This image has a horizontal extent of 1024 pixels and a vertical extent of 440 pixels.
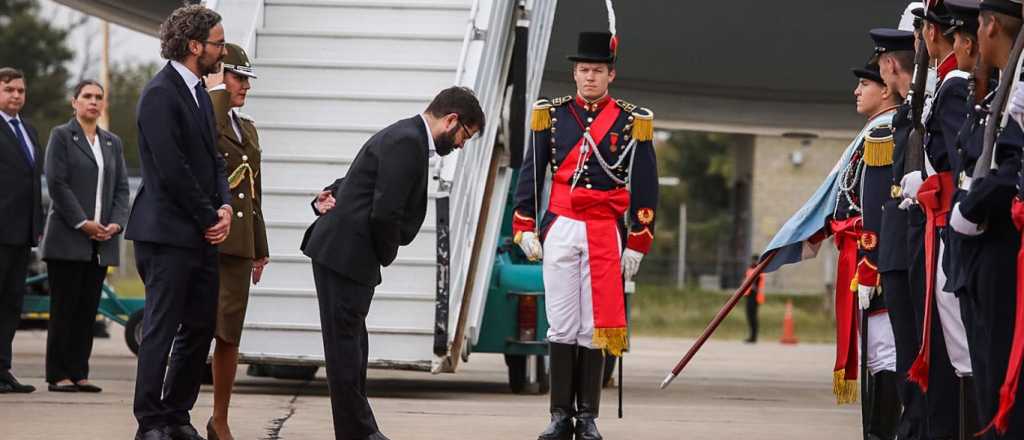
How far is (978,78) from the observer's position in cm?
526

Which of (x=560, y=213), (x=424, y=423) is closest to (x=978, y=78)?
(x=560, y=213)

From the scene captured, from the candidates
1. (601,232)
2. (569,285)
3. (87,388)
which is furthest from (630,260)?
(87,388)

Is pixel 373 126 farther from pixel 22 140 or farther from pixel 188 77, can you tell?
pixel 188 77

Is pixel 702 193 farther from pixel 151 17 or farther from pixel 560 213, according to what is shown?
pixel 560 213

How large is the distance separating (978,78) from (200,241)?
313 centimetres

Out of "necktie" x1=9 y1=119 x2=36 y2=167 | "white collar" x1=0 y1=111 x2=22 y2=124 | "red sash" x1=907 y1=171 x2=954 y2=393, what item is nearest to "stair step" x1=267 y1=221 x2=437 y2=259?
"necktie" x1=9 y1=119 x2=36 y2=167

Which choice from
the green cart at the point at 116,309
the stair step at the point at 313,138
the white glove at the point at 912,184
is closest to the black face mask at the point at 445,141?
the white glove at the point at 912,184

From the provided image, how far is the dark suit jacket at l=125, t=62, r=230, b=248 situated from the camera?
252 inches

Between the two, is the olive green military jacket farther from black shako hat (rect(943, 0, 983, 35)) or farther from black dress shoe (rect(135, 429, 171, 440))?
black shako hat (rect(943, 0, 983, 35))

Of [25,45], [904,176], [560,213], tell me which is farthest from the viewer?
[25,45]

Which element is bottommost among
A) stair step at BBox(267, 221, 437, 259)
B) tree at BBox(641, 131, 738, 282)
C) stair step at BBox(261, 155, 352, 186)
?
tree at BBox(641, 131, 738, 282)

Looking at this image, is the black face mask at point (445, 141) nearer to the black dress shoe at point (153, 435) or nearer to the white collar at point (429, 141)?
the white collar at point (429, 141)

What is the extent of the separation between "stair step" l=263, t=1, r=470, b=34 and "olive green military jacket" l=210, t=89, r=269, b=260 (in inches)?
147

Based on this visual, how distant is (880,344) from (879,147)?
887 millimetres
